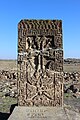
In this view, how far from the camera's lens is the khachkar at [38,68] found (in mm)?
8375

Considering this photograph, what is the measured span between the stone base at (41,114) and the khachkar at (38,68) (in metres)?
0.31

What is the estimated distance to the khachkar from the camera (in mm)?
8375

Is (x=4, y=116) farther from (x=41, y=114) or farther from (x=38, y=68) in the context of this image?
(x=41, y=114)

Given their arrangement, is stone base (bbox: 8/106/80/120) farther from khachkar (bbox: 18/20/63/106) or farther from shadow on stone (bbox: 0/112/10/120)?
shadow on stone (bbox: 0/112/10/120)

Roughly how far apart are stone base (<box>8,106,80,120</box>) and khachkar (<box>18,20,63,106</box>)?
31 centimetres

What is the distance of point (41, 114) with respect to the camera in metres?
7.64

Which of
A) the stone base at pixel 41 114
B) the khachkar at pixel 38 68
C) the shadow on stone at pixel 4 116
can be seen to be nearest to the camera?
the stone base at pixel 41 114

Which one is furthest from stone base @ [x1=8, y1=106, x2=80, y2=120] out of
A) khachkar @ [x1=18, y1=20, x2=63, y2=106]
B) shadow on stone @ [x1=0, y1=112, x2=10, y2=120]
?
shadow on stone @ [x1=0, y1=112, x2=10, y2=120]

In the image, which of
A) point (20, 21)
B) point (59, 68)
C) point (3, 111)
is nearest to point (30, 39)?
point (20, 21)

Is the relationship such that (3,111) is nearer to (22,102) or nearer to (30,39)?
(22,102)

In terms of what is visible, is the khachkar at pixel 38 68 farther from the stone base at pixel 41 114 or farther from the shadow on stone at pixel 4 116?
the shadow on stone at pixel 4 116

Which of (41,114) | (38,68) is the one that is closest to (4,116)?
(38,68)

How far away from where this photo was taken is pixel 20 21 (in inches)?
332

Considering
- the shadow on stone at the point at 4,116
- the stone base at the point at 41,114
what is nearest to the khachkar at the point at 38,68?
the stone base at the point at 41,114
